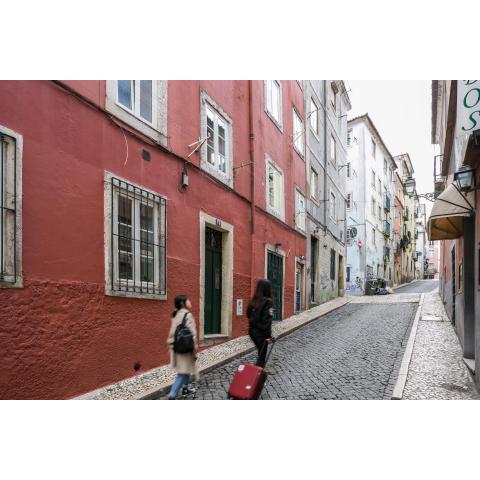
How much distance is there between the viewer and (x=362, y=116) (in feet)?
84.2

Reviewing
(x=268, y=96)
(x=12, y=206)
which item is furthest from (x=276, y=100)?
(x=12, y=206)

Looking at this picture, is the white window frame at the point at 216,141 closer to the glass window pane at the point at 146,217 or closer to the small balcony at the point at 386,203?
the glass window pane at the point at 146,217

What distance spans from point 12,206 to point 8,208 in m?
0.05

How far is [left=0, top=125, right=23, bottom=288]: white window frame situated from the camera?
13.4 feet

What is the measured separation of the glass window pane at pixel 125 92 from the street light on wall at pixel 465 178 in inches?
184

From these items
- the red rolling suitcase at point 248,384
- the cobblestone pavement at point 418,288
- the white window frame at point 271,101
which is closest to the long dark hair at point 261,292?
the red rolling suitcase at point 248,384

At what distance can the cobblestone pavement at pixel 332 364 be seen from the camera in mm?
5465

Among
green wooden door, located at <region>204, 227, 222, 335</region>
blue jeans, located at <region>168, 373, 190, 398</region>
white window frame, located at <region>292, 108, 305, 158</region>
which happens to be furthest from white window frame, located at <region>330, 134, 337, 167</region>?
blue jeans, located at <region>168, 373, 190, 398</region>

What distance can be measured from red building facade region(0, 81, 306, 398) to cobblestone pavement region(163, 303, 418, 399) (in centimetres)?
98

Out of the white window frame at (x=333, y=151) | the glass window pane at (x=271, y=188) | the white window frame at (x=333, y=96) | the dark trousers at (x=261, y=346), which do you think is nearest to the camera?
the dark trousers at (x=261, y=346)

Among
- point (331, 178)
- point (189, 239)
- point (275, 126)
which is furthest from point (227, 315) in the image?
point (331, 178)

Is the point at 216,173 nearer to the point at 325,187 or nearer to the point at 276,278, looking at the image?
the point at 276,278

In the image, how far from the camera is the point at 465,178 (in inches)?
229

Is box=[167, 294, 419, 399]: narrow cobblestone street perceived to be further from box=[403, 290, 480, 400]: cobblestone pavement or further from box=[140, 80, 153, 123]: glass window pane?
box=[140, 80, 153, 123]: glass window pane
